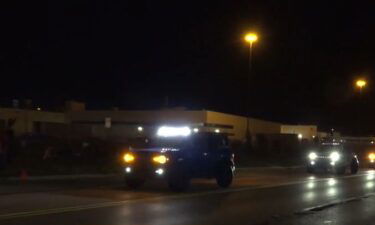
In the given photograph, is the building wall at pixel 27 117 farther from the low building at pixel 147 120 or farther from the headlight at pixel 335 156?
the headlight at pixel 335 156

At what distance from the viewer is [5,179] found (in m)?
26.2

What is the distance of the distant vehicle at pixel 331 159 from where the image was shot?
3584 centimetres

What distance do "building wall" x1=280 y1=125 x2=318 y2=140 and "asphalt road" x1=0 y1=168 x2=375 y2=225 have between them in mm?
56323

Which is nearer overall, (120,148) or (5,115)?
(120,148)

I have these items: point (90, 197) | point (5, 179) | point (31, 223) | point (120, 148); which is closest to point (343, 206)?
point (90, 197)

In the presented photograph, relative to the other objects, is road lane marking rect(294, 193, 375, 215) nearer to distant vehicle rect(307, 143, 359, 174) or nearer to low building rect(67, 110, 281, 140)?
distant vehicle rect(307, 143, 359, 174)

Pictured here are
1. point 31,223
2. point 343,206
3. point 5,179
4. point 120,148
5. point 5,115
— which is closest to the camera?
point 31,223

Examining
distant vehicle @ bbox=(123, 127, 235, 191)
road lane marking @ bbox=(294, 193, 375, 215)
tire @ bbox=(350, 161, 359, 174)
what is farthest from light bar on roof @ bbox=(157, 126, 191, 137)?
tire @ bbox=(350, 161, 359, 174)

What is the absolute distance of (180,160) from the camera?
2227cm

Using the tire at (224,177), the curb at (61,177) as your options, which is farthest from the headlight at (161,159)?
the curb at (61,177)

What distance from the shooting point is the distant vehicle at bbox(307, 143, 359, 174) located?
3584 centimetres

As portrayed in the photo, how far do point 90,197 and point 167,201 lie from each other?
→ 2.23 m

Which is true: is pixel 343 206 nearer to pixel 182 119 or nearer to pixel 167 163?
pixel 167 163

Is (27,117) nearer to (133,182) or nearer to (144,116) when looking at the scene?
(144,116)
